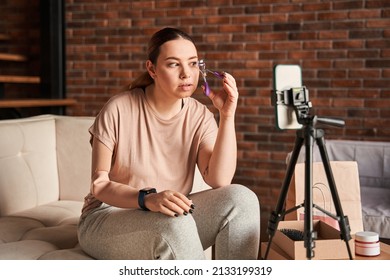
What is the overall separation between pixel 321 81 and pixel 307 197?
86.7 inches

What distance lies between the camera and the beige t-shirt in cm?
169

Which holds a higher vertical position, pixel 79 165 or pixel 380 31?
pixel 380 31

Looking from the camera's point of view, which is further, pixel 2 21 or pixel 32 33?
pixel 32 33

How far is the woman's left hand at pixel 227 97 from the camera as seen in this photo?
1.61 meters

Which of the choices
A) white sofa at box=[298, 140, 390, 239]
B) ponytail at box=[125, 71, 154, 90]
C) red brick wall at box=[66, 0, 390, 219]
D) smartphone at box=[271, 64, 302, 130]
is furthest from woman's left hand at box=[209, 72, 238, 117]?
red brick wall at box=[66, 0, 390, 219]

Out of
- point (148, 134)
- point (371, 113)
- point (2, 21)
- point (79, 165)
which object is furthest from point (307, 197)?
point (2, 21)

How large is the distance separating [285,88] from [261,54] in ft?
7.07

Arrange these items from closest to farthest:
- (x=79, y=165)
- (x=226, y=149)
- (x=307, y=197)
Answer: (x=307, y=197), (x=226, y=149), (x=79, y=165)

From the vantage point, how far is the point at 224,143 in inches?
66.1

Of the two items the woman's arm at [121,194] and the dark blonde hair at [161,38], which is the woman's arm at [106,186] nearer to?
the woman's arm at [121,194]

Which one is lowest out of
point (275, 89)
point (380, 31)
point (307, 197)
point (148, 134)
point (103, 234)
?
point (103, 234)

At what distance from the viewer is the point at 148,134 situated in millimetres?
1733

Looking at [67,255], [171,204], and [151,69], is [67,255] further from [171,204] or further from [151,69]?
[151,69]

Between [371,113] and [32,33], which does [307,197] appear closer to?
[371,113]
